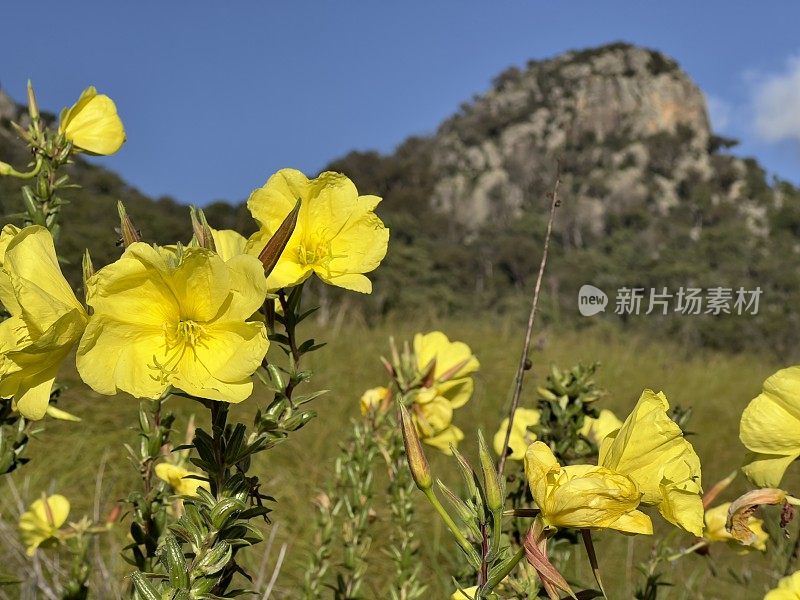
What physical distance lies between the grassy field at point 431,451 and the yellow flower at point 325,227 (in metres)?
1.05

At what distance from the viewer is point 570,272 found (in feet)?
86.2

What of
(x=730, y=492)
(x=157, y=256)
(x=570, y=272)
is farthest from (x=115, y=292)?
(x=570, y=272)

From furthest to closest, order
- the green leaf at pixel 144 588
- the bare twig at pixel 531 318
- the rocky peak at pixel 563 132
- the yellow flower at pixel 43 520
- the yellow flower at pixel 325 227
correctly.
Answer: the rocky peak at pixel 563 132, the yellow flower at pixel 43 520, the bare twig at pixel 531 318, the yellow flower at pixel 325 227, the green leaf at pixel 144 588

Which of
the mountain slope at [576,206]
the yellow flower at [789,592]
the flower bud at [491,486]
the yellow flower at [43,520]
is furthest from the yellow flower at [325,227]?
the mountain slope at [576,206]

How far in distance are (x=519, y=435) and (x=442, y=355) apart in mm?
216

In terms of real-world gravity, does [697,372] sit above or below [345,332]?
above

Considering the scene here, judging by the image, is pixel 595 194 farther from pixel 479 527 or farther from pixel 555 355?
pixel 479 527

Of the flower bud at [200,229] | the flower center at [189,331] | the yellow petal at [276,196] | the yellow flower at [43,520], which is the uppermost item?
the yellow petal at [276,196]

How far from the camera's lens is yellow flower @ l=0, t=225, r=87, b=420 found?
0.57 metres

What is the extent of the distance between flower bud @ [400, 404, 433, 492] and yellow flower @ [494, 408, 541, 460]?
0.54 m

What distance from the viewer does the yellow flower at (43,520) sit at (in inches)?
55.1

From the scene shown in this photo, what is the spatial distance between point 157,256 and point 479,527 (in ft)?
1.12

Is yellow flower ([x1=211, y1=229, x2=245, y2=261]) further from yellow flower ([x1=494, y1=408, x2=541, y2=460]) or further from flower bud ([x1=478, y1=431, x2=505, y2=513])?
yellow flower ([x1=494, y1=408, x2=541, y2=460])

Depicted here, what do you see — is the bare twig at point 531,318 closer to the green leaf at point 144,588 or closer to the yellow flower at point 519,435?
the yellow flower at point 519,435
